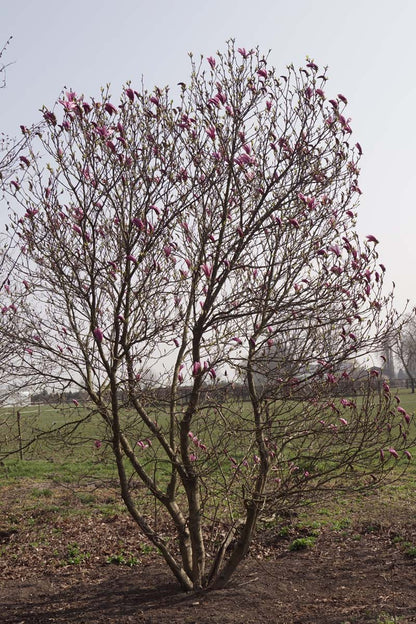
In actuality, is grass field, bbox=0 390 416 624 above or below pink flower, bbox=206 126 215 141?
below

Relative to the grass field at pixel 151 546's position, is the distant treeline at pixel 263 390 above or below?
above

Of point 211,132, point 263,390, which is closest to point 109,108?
point 211,132

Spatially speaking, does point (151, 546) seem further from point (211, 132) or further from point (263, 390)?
point (211, 132)

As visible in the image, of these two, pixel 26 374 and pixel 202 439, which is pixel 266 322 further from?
pixel 26 374

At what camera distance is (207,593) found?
580 cm

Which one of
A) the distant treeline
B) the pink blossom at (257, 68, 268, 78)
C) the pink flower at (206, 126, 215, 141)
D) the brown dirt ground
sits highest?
the pink blossom at (257, 68, 268, 78)

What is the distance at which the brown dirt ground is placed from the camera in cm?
534

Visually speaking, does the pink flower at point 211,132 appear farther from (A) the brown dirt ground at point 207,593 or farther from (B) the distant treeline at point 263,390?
(A) the brown dirt ground at point 207,593

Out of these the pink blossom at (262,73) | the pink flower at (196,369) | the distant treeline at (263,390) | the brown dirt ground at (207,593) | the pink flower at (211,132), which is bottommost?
the brown dirt ground at (207,593)

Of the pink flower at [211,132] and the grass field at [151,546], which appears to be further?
the grass field at [151,546]

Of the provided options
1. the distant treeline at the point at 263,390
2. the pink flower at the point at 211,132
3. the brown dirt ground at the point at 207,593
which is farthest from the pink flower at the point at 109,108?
the brown dirt ground at the point at 207,593

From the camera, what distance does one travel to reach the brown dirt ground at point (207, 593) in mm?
5344

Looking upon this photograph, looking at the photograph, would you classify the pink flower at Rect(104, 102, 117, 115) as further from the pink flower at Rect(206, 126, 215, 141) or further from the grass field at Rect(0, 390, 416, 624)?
the grass field at Rect(0, 390, 416, 624)

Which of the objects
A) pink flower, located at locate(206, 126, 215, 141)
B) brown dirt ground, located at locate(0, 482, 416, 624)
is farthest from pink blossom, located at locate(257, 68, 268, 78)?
brown dirt ground, located at locate(0, 482, 416, 624)
